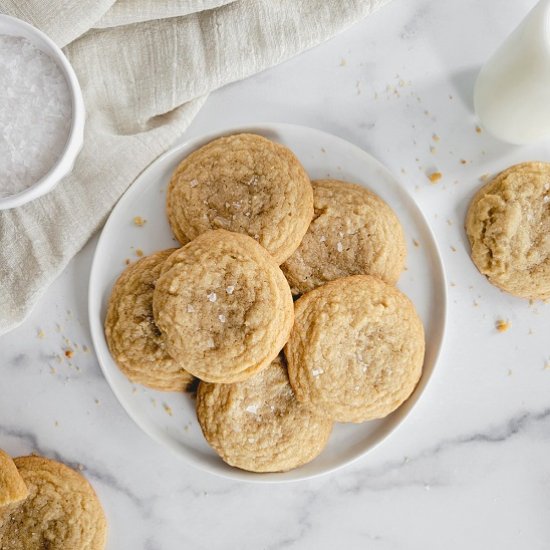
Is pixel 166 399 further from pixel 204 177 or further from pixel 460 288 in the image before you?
pixel 460 288

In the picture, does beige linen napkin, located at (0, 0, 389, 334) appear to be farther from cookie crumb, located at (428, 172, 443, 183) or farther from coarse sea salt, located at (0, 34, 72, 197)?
cookie crumb, located at (428, 172, 443, 183)

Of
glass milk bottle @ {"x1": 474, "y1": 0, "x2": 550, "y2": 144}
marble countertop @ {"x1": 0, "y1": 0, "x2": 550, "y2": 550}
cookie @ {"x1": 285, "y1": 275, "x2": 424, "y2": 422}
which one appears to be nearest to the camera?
glass milk bottle @ {"x1": 474, "y1": 0, "x2": 550, "y2": 144}

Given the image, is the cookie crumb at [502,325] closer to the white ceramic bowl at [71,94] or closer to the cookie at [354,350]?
the cookie at [354,350]

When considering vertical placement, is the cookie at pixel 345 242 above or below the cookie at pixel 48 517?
above

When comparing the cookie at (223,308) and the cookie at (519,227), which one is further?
the cookie at (519,227)

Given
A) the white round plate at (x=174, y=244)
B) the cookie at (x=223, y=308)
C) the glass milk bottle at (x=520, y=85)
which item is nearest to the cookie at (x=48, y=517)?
the white round plate at (x=174, y=244)

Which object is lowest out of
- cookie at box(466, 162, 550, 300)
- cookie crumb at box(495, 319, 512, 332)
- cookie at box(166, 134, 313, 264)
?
cookie crumb at box(495, 319, 512, 332)

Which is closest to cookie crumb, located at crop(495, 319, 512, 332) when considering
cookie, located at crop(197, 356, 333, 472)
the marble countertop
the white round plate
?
the marble countertop

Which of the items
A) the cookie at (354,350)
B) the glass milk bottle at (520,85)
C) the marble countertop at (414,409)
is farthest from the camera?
the marble countertop at (414,409)
